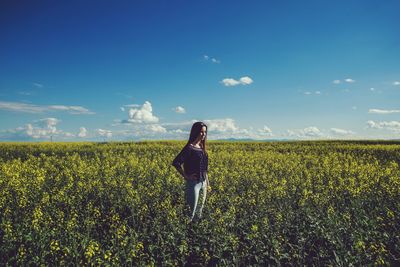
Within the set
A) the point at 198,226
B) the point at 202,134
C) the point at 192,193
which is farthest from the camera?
the point at 192,193

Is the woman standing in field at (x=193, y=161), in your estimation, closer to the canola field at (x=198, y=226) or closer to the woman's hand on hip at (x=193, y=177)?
the woman's hand on hip at (x=193, y=177)

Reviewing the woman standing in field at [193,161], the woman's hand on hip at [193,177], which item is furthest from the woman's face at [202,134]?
the woman's hand on hip at [193,177]

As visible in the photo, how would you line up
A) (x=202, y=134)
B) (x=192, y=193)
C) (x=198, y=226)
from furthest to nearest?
(x=192, y=193)
(x=202, y=134)
(x=198, y=226)

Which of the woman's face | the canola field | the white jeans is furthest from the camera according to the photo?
the white jeans

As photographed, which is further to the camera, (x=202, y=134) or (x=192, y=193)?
(x=192, y=193)

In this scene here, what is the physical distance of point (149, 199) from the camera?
1019 centimetres

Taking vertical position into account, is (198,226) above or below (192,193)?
below

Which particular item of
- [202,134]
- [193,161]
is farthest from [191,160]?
[202,134]

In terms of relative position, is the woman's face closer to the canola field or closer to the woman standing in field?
the woman standing in field

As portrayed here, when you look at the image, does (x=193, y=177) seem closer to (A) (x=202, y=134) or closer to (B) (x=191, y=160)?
(B) (x=191, y=160)

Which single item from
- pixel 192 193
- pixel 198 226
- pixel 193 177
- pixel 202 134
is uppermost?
pixel 202 134

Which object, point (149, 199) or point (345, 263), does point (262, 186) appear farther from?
point (345, 263)

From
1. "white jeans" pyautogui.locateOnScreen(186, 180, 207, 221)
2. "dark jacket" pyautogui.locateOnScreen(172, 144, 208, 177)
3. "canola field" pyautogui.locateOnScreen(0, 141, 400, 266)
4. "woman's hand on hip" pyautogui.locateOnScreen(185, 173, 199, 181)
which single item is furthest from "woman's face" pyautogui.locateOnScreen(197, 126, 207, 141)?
"canola field" pyautogui.locateOnScreen(0, 141, 400, 266)

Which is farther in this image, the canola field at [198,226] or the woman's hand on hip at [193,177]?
the woman's hand on hip at [193,177]
